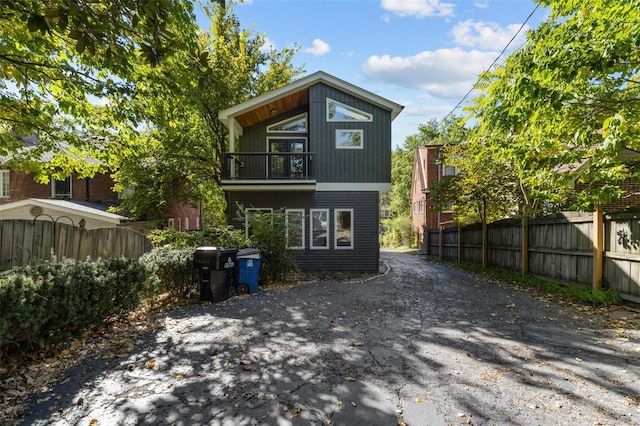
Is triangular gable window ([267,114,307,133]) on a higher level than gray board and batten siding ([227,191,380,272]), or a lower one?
higher

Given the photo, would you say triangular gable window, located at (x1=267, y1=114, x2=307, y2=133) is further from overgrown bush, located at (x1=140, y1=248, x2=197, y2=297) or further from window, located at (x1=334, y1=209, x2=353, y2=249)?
overgrown bush, located at (x1=140, y1=248, x2=197, y2=297)

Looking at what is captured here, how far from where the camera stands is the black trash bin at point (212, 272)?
23.5 feet

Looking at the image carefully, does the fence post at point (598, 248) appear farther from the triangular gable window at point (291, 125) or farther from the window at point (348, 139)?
the triangular gable window at point (291, 125)

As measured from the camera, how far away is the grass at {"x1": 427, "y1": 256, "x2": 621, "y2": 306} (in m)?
6.41

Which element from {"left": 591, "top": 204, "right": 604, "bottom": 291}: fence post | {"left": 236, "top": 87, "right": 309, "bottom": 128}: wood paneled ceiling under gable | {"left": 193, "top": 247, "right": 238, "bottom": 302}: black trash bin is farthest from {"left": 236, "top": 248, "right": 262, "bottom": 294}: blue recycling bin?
{"left": 591, "top": 204, "right": 604, "bottom": 291}: fence post

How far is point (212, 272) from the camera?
23.5 feet

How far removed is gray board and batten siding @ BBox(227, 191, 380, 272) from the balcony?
634 millimetres

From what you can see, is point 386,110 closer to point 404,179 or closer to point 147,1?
point 147,1

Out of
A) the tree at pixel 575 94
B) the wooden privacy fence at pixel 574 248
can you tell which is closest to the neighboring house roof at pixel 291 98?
the tree at pixel 575 94

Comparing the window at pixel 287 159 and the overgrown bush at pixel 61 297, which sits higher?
the window at pixel 287 159

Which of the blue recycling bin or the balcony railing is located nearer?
the blue recycling bin

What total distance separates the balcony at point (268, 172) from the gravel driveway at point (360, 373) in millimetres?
6185

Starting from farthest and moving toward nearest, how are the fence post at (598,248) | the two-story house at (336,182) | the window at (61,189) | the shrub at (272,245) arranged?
the window at (61,189)
the two-story house at (336,182)
the shrub at (272,245)
the fence post at (598,248)

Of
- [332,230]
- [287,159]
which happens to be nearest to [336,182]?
[332,230]
